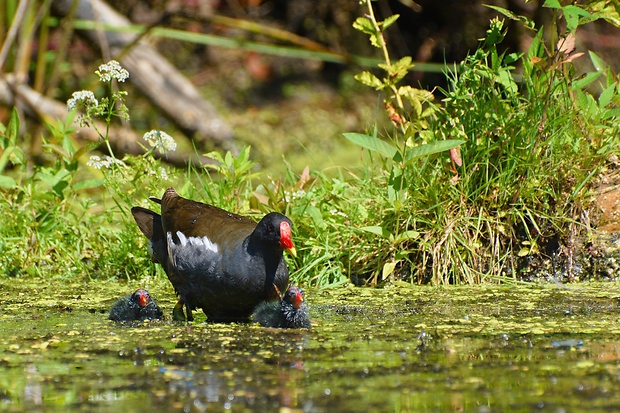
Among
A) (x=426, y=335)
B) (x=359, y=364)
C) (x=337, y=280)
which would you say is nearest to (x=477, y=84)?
(x=337, y=280)

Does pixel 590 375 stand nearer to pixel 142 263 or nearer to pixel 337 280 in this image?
pixel 337 280

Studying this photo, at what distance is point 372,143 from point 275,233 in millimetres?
935

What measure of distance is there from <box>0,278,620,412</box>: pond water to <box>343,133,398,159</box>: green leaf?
0.71m

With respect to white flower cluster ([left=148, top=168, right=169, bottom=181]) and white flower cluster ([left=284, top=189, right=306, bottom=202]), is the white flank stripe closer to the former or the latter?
white flower cluster ([left=148, top=168, right=169, bottom=181])

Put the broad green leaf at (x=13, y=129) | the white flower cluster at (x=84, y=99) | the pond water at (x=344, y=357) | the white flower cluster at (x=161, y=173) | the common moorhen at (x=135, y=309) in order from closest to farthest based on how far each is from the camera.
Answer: the pond water at (x=344, y=357) < the common moorhen at (x=135, y=309) < the white flower cluster at (x=84, y=99) < the white flower cluster at (x=161, y=173) < the broad green leaf at (x=13, y=129)

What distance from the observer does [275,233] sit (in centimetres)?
401

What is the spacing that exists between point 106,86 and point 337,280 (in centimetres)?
546

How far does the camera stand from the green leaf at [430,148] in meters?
4.55

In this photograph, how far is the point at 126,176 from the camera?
523 centimetres

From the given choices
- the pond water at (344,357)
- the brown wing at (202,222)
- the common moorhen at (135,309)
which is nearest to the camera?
the pond water at (344,357)

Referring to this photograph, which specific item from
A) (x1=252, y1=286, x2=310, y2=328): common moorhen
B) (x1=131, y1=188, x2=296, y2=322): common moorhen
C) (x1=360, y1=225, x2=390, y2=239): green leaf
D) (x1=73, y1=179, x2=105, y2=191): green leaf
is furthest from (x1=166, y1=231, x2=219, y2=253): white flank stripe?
(x1=73, y1=179, x2=105, y2=191): green leaf

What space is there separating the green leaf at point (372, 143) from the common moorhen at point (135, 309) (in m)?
1.20

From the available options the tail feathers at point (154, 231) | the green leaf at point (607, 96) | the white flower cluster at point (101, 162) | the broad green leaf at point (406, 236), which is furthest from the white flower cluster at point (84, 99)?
the green leaf at point (607, 96)

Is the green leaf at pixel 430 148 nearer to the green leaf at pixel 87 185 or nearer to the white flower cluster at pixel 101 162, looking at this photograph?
the white flower cluster at pixel 101 162
